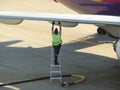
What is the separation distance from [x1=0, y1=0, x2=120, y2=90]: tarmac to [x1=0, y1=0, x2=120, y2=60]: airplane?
4.98 ft

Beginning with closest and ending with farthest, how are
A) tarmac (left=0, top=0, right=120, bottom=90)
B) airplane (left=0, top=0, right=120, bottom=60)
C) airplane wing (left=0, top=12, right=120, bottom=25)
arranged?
airplane wing (left=0, top=12, right=120, bottom=25), airplane (left=0, top=0, right=120, bottom=60), tarmac (left=0, top=0, right=120, bottom=90)

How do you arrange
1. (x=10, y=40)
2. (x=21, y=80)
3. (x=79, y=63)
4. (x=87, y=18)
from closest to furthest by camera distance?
(x=87, y=18)
(x=21, y=80)
(x=79, y=63)
(x=10, y=40)

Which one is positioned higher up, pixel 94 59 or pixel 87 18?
pixel 87 18

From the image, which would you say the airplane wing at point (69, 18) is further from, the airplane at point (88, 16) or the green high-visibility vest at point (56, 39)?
the green high-visibility vest at point (56, 39)

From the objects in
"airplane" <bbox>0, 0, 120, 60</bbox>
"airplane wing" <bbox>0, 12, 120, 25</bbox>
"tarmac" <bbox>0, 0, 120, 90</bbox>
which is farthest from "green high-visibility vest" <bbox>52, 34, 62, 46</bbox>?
"tarmac" <bbox>0, 0, 120, 90</bbox>

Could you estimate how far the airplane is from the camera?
1253 cm

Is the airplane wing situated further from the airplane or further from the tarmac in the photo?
the tarmac

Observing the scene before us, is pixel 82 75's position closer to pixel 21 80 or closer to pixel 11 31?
pixel 21 80

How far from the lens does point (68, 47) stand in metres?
20.3

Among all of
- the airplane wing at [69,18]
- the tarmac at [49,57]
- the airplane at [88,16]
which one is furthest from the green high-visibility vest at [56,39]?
the tarmac at [49,57]

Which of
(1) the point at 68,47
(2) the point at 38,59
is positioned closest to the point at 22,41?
(1) the point at 68,47

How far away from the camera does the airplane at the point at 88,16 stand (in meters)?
12.5

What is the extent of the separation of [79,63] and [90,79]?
2.42 meters

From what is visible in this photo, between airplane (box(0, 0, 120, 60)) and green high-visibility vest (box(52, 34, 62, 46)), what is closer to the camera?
airplane (box(0, 0, 120, 60))
